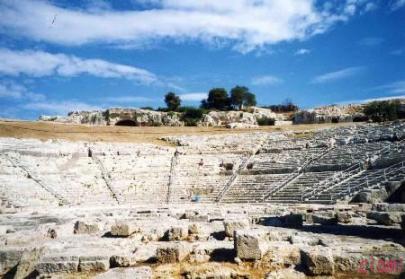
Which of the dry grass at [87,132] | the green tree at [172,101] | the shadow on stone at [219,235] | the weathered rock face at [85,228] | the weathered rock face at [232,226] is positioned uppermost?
the green tree at [172,101]

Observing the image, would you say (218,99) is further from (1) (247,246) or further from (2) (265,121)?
(1) (247,246)

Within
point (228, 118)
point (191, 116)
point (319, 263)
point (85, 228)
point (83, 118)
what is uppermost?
point (191, 116)

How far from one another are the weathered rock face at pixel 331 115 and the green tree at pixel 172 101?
24.6 m

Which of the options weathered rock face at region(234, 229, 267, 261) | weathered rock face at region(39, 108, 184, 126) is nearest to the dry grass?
weathered rock face at region(39, 108, 184, 126)

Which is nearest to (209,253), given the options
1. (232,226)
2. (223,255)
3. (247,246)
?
(223,255)

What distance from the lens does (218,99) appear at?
82.9 metres

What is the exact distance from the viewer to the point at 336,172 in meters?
25.7

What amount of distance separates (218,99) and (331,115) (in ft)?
94.6

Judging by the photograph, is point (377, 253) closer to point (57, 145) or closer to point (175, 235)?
point (175, 235)

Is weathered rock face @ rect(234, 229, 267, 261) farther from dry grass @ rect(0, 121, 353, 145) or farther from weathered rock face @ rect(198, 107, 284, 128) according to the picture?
weathered rock face @ rect(198, 107, 284, 128)

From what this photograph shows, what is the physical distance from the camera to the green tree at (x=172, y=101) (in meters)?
79.1

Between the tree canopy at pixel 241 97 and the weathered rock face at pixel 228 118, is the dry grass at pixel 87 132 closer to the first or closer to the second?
the weathered rock face at pixel 228 118

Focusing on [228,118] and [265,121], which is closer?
[265,121]

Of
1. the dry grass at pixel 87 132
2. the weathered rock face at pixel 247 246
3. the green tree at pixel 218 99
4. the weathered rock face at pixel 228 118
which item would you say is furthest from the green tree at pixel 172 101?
the weathered rock face at pixel 247 246
